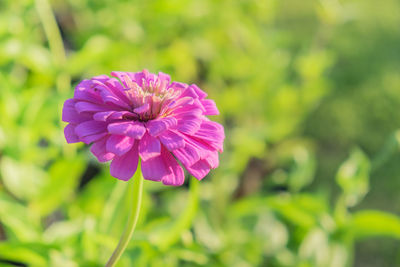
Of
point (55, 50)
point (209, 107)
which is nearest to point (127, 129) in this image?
point (209, 107)

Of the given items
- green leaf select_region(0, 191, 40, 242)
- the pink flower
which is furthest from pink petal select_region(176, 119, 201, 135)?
green leaf select_region(0, 191, 40, 242)

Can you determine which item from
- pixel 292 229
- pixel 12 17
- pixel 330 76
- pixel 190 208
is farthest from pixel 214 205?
pixel 330 76

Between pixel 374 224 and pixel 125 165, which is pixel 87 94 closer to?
pixel 125 165

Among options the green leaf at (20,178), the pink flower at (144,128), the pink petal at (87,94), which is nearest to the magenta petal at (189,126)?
the pink flower at (144,128)

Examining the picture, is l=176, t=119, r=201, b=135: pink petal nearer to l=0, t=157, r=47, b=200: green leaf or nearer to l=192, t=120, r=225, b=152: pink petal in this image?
l=192, t=120, r=225, b=152: pink petal

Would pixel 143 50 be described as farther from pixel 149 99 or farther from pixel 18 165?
pixel 149 99

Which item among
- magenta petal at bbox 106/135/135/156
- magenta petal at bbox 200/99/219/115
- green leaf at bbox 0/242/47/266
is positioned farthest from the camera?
green leaf at bbox 0/242/47/266

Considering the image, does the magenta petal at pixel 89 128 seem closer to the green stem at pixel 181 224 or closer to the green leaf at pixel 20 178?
the green stem at pixel 181 224
